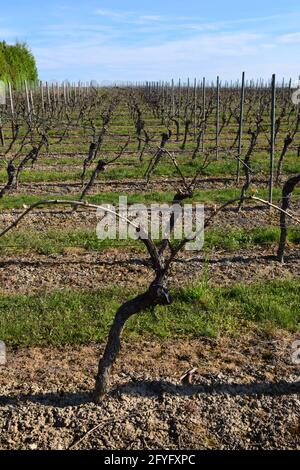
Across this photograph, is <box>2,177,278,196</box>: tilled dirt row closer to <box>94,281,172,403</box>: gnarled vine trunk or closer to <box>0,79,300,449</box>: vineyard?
<box>0,79,300,449</box>: vineyard

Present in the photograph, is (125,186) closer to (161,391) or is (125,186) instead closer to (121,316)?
(161,391)

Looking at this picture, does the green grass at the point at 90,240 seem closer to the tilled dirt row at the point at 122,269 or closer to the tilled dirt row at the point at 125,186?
the tilled dirt row at the point at 122,269

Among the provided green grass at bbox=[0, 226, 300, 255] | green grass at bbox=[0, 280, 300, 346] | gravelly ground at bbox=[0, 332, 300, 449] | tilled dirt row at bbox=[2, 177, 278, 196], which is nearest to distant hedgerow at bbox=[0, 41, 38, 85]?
tilled dirt row at bbox=[2, 177, 278, 196]

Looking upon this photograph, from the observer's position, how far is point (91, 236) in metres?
6.82

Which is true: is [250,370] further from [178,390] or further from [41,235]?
[41,235]

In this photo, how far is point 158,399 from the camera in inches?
132

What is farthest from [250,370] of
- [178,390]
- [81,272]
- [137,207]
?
[137,207]

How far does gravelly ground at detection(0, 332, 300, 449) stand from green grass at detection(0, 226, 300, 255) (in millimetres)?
2512

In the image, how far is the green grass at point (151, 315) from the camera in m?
4.24

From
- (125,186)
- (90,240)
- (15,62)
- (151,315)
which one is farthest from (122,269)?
(15,62)

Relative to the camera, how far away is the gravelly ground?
2994mm

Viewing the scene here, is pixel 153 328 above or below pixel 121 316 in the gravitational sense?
below

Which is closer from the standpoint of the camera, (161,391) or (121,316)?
(121,316)

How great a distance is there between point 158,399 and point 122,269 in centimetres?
254
